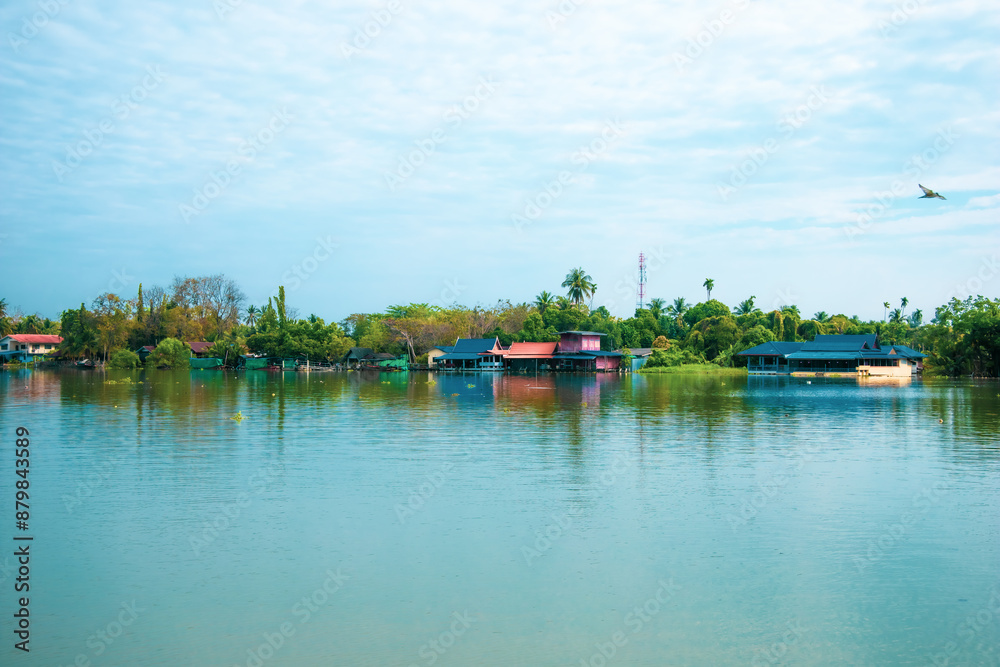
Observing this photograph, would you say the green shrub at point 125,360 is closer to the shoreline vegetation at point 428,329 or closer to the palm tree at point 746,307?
the shoreline vegetation at point 428,329

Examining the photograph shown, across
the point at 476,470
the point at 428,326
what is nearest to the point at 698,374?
the point at 428,326

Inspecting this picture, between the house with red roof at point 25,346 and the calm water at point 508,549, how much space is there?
111 m

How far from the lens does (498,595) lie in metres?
10.8

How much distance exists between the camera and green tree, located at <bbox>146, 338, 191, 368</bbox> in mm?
96438

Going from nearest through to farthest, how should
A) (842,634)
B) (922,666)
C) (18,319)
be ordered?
(922,666) < (842,634) < (18,319)

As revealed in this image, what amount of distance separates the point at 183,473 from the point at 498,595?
11.2 metres

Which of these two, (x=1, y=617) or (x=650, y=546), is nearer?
(x=1, y=617)

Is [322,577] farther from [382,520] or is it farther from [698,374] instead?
[698,374]

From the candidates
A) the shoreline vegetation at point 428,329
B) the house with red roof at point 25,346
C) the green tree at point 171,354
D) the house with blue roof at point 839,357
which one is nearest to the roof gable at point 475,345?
the shoreline vegetation at point 428,329

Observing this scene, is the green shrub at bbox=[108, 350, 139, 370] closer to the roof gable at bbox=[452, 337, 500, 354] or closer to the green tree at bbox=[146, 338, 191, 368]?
the green tree at bbox=[146, 338, 191, 368]

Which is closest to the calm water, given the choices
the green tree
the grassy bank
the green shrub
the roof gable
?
the grassy bank

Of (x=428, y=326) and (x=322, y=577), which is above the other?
(x=428, y=326)

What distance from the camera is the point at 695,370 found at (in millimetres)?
83812

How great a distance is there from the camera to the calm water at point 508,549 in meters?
9.43
